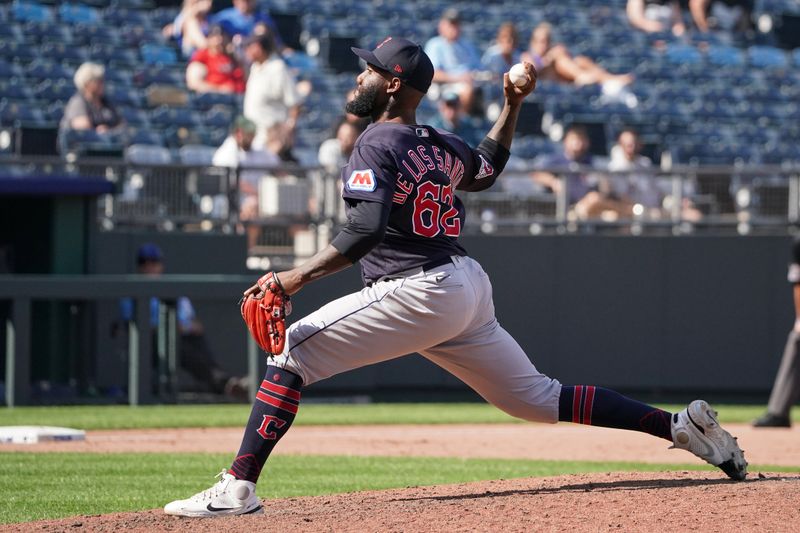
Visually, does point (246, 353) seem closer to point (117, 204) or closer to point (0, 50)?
point (117, 204)

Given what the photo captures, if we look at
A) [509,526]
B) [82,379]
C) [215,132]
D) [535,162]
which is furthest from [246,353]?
[509,526]

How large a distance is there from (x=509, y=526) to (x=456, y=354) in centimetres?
86

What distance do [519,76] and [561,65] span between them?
1286 centimetres

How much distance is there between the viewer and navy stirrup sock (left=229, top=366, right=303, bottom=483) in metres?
4.89

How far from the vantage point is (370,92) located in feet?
16.9

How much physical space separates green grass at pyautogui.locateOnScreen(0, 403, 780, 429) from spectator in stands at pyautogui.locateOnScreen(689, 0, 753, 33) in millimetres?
10488

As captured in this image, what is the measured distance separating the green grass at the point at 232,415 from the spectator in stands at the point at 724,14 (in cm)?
1049

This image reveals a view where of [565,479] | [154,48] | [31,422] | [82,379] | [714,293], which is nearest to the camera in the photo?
[565,479]

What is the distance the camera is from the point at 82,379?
38.2ft

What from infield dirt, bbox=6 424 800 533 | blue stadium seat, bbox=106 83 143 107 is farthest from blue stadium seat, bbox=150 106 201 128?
infield dirt, bbox=6 424 800 533

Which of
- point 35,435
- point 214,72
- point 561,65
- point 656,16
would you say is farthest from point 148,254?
point 656,16

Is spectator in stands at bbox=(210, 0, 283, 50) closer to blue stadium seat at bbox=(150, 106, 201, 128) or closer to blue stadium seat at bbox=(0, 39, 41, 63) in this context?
blue stadium seat at bbox=(150, 106, 201, 128)

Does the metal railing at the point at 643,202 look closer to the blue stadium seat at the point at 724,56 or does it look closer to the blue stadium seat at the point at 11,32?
the blue stadium seat at the point at 11,32

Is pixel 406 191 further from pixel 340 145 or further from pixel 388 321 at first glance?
pixel 340 145
